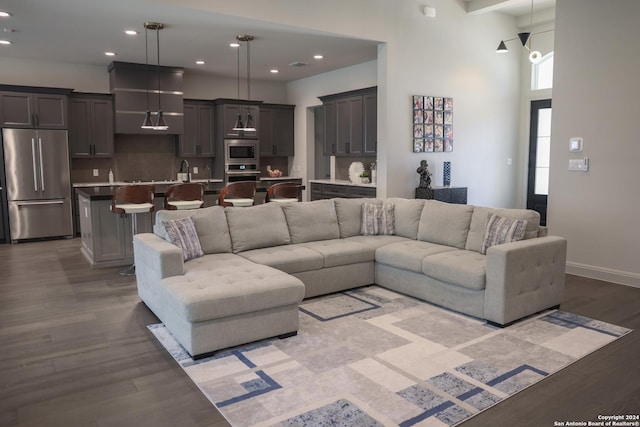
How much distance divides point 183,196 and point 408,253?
285 centimetres

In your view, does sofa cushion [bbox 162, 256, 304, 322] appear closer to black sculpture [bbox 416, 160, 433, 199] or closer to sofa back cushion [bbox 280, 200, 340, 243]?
sofa back cushion [bbox 280, 200, 340, 243]

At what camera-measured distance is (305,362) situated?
3.11m

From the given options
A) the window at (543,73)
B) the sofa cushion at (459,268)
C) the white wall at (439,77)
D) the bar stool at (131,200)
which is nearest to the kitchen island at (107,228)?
the bar stool at (131,200)

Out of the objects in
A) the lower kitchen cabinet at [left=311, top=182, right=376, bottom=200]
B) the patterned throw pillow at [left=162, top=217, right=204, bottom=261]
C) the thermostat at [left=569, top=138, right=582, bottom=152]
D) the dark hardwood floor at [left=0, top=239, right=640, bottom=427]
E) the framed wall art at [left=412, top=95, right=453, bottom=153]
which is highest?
the framed wall art at [left=412, top=95, right=453, bottom=153]

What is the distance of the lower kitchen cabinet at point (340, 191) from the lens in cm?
735

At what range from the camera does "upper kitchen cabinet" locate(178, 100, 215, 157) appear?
8.95 metres

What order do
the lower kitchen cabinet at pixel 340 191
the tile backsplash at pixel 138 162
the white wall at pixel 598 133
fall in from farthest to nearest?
the tile backsplash at pixel 138 162 < the lower kitchen cabinet at pixel 340 191 < the white wall at pixel 598 133

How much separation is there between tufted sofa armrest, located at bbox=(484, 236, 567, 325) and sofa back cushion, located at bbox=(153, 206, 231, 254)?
2.37 metres

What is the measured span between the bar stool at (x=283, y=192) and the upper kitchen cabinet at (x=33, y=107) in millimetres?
3946


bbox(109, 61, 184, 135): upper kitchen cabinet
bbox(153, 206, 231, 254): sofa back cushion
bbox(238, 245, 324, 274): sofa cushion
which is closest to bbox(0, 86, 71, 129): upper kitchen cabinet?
bbox(109, 61, 184, 135): upper kitchen cabinet

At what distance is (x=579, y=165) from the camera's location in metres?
5.30

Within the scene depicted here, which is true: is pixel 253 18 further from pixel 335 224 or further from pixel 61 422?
pixel 61 422

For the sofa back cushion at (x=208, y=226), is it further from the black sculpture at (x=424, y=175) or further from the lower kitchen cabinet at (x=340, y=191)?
the black sculpture at (x=424, y=175)

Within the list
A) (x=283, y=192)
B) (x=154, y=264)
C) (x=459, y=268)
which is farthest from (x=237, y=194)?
(x=459, y=268)
